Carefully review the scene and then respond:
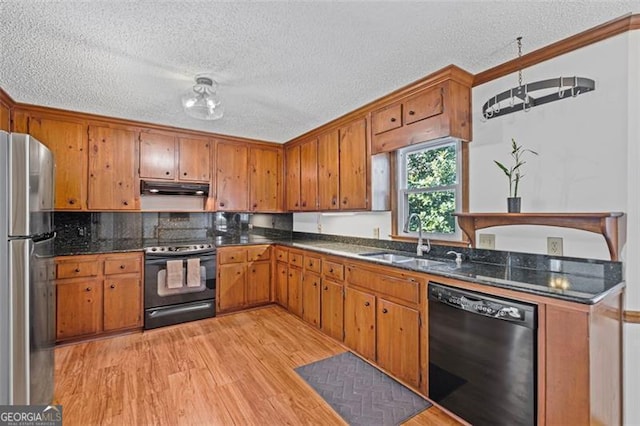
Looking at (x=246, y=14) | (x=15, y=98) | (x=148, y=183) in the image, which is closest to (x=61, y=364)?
(x=148, y=183)

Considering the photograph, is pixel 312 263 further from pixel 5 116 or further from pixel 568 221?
pixel 5 116

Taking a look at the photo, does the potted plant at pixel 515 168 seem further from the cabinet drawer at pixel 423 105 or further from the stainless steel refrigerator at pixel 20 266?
the stainless steel refrigerator at pixel 20 266

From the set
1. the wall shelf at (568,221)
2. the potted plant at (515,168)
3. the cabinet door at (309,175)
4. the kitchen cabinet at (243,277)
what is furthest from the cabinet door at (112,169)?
the potted plant at (515,168)

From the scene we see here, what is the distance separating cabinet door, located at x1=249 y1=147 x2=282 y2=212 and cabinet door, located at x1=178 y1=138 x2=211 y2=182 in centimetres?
65

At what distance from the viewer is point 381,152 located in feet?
9.80

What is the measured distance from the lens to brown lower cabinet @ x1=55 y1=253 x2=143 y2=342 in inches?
119

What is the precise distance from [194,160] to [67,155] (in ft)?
4.39

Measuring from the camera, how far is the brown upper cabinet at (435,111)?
234 centimetres

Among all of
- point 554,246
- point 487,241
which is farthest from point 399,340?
point 554,246

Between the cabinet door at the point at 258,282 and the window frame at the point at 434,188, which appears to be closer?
the window frame at the point at 434,188

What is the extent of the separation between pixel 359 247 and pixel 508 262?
160 centimetres

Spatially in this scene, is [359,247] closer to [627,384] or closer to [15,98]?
[627,384]

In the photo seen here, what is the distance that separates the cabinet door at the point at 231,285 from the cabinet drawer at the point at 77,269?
1316 mm

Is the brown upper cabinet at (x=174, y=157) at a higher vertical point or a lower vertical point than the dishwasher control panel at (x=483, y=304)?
higher
